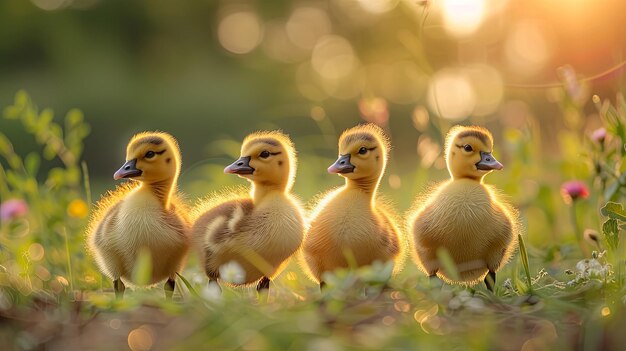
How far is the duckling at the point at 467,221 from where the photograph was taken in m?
2.56

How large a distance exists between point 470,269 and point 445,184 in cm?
29

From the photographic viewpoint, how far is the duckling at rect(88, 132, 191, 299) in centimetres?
258

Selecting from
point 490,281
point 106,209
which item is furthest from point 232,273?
point 490,281

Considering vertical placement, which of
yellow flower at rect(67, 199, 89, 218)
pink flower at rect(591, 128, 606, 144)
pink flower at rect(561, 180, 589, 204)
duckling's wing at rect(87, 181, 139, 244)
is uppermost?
pink flower at rect(591, 128, 606, 144)

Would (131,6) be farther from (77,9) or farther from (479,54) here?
(479,54)

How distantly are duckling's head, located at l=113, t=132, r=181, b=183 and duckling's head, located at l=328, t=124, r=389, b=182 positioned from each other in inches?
20.4

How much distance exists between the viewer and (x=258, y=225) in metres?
2.60

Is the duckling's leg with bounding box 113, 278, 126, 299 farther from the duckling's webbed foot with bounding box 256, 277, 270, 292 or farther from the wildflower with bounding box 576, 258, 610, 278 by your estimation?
the wildflower with bounding box 576, 258, 610, 278

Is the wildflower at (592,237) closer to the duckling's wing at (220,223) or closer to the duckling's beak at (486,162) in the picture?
the duckling's beak at (486,162)

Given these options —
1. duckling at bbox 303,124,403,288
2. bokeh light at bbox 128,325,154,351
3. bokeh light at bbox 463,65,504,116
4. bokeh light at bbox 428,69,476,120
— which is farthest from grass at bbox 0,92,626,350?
bokeh light at bbox 463,65,504,116

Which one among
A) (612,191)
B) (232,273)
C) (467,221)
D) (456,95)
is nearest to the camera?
(232,273)

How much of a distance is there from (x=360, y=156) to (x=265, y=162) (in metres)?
0.30

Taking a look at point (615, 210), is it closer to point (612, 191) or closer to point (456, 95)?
point (612, 191)

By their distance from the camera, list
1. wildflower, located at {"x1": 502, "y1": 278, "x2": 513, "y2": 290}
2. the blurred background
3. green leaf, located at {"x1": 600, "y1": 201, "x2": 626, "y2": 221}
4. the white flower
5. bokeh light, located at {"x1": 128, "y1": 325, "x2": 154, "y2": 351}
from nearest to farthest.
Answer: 1. bokeh light, located at {"x1": 128, "y1": 325, "x2": 154, "y2": 351}
2. the white flower
3. green leaf, located at {"x1": 600, "y1": 201, "x2": 626, "y2": 221}
4. wildflower, located at {"x1": 502, "y1": 278, "x2": 513, "y2": 290}
5. the blurred background
